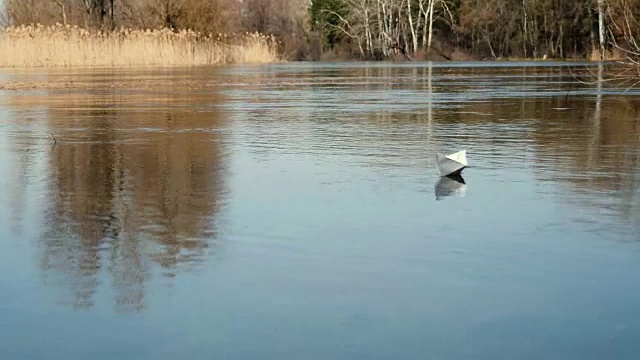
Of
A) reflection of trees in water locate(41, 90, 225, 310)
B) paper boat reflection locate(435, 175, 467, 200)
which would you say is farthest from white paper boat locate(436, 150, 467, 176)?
reflection of trees in water locate(41, 90, 225, 310)

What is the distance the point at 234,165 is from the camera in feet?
29.7

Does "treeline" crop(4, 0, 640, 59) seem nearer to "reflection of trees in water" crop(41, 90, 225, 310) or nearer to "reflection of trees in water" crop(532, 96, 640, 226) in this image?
"reflection of trees in water" crop(532, 96, 640, 226)

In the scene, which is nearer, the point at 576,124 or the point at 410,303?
the point at 410,303

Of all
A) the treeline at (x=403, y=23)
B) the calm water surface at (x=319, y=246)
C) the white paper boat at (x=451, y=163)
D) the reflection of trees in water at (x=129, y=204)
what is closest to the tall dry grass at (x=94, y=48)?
the treeline at (x=403, y=23)

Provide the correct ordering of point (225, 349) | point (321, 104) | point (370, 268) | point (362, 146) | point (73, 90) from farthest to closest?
point (73, 90) → point (321, 104) → point (362, 146) → point (370, 268) → point (225, 349)

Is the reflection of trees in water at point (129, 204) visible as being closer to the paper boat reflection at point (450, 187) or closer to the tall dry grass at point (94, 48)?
the paper boat reflection at point (450, 187)

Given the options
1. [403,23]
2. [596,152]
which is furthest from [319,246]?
[403,23]

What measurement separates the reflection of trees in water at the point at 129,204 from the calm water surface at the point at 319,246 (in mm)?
22

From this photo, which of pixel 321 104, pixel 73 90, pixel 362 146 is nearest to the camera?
pixel 362 146

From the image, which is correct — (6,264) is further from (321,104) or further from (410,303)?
(321,104)

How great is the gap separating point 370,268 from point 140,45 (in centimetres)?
3641

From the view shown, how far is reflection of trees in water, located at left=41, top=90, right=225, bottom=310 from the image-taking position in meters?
5.15

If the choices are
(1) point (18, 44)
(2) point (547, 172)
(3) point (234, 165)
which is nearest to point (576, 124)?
(2) point (547, 172)

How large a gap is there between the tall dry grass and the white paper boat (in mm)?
32515
